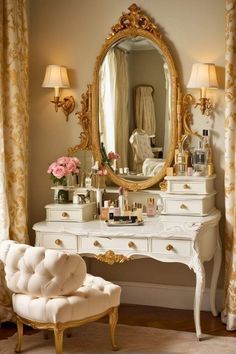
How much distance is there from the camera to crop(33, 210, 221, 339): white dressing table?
12.9 feet

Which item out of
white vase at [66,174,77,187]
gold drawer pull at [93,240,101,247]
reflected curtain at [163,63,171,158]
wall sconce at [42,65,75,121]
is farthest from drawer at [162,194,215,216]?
wall sconce at [42,65,75,121]

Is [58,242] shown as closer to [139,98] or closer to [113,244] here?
[113,244]

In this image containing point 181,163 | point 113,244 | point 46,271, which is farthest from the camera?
point 181,163

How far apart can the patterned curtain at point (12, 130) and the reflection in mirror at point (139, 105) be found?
2.41ft

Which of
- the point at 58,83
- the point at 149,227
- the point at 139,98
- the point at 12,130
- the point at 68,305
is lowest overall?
the point at 68,305

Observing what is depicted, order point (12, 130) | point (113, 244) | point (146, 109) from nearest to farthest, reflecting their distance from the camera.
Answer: point (113, 244) → point (12, 130) → point (146, 109)

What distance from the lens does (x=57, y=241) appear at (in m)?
4.21

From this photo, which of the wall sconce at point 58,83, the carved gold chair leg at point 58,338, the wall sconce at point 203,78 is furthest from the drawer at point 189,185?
the carved gold chair leg at point 58,338

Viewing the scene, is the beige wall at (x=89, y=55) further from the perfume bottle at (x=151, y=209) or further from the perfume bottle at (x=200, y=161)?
the perfume bottle at (x=151, y=209)

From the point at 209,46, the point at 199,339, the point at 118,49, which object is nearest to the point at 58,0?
the point at 118,49

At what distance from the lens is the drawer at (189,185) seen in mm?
4250

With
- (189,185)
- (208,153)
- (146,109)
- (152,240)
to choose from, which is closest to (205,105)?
(208,153)

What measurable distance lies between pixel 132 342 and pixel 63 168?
1363 millimetres

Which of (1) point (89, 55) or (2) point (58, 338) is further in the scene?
(1) point (89, 55)
